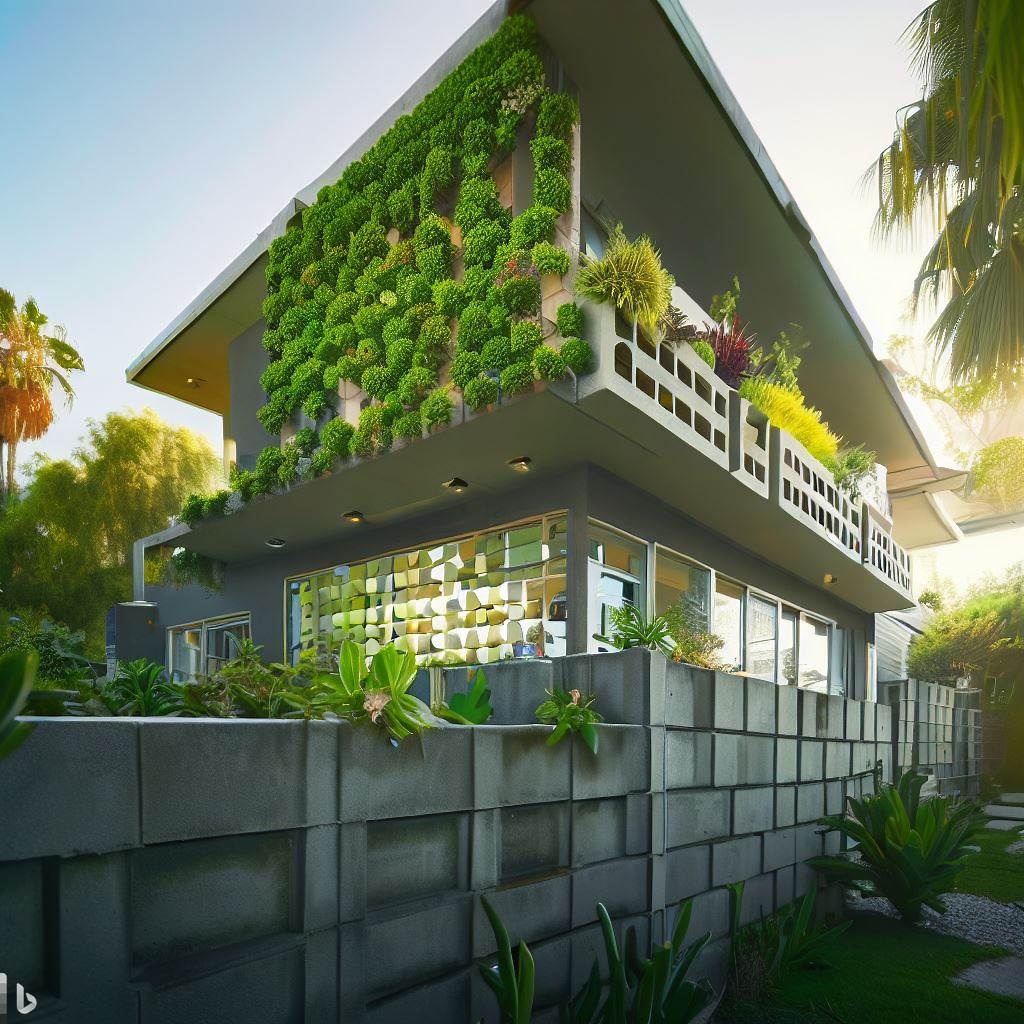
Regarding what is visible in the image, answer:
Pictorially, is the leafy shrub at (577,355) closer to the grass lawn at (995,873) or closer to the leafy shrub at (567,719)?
the leafy shrub at (567,719)

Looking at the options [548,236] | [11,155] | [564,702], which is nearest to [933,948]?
[564,702]

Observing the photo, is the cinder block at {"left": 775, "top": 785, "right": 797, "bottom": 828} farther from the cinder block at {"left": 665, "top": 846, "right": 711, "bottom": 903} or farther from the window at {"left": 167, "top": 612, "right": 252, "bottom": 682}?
the window at {"left": 167, "top": 612, "right": 252, "bottom": 682}

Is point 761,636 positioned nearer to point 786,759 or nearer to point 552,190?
point 786,759

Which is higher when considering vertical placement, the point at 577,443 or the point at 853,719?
the point at 577,443

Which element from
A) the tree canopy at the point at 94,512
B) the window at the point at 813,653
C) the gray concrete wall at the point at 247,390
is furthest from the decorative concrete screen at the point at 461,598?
the tree canopy at the point at 94,512

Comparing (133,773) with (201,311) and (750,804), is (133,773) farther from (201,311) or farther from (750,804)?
(201,311)

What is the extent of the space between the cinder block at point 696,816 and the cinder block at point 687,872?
0.20 feet

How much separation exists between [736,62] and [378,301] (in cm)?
396

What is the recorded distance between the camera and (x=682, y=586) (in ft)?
31.2

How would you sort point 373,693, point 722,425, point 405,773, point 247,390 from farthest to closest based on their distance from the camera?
point 247,390, point 722,425, point 405,773, point 373,693

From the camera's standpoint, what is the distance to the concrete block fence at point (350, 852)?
239 centimetres

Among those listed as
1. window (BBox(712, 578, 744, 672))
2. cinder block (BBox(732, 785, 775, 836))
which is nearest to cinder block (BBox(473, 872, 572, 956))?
cinder block (BBox(732, 785, 775, 836))

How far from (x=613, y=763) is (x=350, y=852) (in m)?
2.01

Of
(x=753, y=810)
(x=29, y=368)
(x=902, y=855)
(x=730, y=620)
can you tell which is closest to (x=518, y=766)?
(x=753, y=810)
